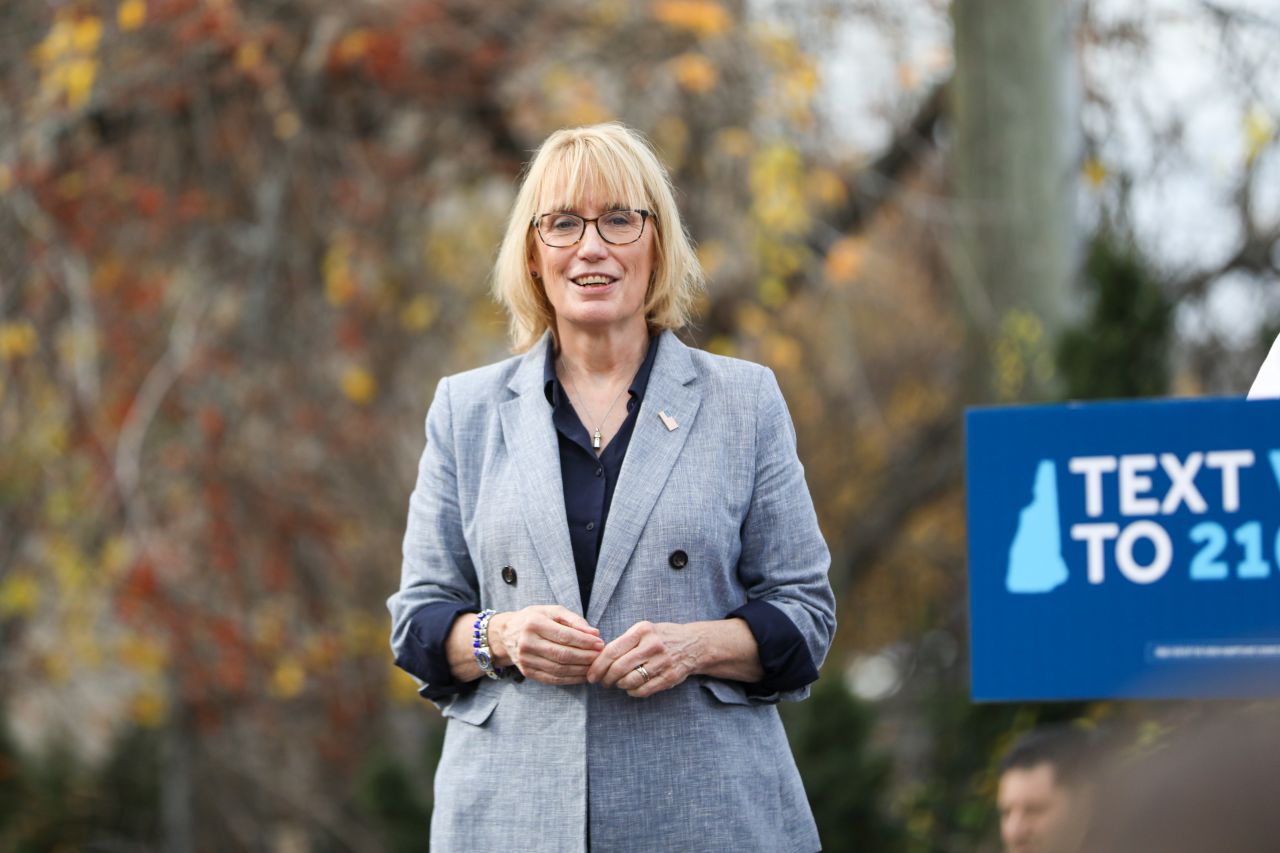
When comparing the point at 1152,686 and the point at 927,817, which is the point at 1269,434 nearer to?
the point at 1152,686

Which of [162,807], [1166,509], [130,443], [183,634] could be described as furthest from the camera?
[162,807]

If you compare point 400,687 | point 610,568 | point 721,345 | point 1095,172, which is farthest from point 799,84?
point 610,568

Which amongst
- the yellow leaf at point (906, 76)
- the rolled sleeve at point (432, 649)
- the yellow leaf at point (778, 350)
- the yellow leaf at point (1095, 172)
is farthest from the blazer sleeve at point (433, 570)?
the yellow leaf at point (906, 76)

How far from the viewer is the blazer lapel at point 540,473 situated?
2.49m

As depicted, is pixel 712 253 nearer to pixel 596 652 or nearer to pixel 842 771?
pixel 842 771

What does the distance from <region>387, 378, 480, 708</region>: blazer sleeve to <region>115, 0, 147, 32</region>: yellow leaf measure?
350 cm

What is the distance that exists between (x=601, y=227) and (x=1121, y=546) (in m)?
0.96

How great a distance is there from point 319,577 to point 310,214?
5.35 ft

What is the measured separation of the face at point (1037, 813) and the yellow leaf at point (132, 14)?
410 cm

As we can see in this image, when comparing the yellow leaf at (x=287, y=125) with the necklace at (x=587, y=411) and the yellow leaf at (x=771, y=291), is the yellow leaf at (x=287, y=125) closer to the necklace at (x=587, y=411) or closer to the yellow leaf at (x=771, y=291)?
the yellow leaf at (x=771, y=291)

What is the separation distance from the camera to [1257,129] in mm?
6301

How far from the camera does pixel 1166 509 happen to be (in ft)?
8.79

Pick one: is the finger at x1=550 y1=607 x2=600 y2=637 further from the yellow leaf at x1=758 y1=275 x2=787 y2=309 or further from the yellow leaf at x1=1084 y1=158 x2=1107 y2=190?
the yellow leaf at x1=1084 y1=158 x2=1107 y2=190

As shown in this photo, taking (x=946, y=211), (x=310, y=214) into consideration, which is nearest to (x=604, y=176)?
(x=310, y=214)
